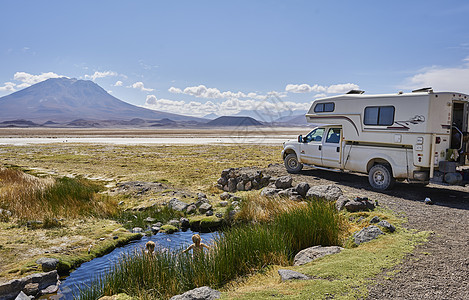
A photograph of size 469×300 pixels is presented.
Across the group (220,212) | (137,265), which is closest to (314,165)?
(220,212)

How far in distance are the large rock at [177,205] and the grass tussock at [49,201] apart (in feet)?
7.02

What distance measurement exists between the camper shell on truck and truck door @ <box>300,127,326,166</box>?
204 mm

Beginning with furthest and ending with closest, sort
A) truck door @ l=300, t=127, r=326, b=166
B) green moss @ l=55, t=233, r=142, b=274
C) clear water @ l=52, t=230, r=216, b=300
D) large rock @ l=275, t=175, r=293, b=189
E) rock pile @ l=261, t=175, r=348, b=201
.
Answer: truck door @ l=300, t=127, r=326, b=166
large rock @ l=275, t=175, r=293, b=189
rock pile @ l=261, t=175, r=348, b=201
green moss @ l=55, t=233, r=142, b=274
clear water @ l=52, t=230, r=216, b=300

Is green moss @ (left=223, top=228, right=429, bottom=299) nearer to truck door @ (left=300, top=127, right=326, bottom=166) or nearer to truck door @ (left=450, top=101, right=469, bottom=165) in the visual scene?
truck door @ (left=450, top=101, right=469, bottom=165)

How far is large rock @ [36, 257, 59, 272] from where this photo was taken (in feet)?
24.9

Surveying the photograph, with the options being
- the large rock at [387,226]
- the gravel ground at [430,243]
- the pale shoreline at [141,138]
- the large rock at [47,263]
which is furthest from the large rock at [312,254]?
the pale shoreline at [141,138]

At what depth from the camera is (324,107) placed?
47.1ft

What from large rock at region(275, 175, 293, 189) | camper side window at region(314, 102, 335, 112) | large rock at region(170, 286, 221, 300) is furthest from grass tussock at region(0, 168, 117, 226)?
camper side window at region(314, 102, 335, 112)

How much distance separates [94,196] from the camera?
13.5 metres

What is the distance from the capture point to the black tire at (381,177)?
1241 cm

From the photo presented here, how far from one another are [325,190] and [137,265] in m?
6.97

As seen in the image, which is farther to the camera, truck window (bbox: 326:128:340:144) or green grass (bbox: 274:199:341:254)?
truck window (bbox: 326:128:340:144)

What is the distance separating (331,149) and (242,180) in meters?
4.40

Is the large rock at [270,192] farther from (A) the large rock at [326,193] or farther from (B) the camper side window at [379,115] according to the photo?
(B) the camper side window at [379,115]
